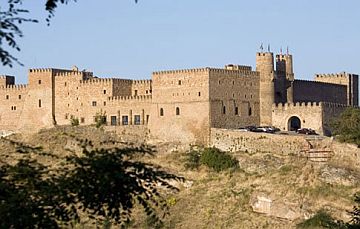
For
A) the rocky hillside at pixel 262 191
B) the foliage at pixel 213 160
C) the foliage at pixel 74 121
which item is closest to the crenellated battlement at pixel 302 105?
the rocky hillside at pixel 262 191

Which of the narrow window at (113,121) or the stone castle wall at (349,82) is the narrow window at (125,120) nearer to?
the narrow window at (113,121)

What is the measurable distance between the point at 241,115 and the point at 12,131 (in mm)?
19333

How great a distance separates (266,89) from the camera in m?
68.6

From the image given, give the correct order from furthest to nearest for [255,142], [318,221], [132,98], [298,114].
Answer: [132,98] < [298,114] < [255,142] < [318,221]

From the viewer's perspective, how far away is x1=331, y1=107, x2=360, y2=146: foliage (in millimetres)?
62062

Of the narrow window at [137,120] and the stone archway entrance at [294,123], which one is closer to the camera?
the stone archway entrance at [294,123]

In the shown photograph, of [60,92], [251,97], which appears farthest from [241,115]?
[60,92]

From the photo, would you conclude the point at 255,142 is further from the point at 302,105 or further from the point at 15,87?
the point at 15,87

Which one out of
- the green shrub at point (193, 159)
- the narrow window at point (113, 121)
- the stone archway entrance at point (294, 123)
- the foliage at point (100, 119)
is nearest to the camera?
the green shrub at point (193, 159)

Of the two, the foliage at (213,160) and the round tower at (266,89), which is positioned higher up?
the round tower at (266,89)

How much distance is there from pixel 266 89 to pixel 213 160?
716cm

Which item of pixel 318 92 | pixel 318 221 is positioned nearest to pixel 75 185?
pixel 318 221

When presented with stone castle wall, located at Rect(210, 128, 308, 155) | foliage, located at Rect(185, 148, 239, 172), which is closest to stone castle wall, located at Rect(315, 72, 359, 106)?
stone castle wall, located at Rect(210, 128, 308, 155)

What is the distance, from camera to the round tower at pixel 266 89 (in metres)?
68.6
